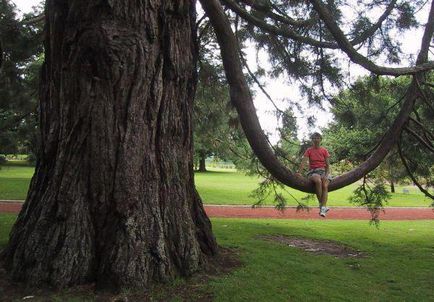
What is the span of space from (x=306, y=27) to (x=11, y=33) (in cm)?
545

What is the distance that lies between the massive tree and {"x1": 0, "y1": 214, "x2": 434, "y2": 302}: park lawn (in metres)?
0.40

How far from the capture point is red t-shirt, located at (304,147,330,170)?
24.0 ft

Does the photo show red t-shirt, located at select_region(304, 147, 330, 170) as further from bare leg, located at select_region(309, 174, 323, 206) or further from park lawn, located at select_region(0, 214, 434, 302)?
park lawn, located at select_region(0, 214, 434, 302)

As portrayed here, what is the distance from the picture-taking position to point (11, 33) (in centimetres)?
880

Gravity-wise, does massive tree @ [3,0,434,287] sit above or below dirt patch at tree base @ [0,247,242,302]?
above

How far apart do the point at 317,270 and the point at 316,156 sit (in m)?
1.79

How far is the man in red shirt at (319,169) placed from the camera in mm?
6887

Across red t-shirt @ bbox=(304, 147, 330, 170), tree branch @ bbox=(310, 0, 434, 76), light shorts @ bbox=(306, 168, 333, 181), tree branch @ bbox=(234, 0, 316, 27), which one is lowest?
light shorts @ bbox=(306, 168, 333, 181)

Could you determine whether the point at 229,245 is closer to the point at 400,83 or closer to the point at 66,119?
the point at 66,119

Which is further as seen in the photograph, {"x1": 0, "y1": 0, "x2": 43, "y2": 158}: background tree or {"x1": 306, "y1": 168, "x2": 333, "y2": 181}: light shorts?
{"x1": 0, "y1": 0, "x2": 43, "y2": 158}: background tree

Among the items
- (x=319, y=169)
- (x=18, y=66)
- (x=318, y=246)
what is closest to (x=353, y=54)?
(x=319, y=169)

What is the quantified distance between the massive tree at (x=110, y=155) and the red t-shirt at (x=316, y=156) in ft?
7.95

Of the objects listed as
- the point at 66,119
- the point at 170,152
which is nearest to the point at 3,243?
the point at 66,119

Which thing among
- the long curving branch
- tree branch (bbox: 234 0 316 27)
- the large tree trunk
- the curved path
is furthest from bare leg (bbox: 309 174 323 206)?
the curved path
